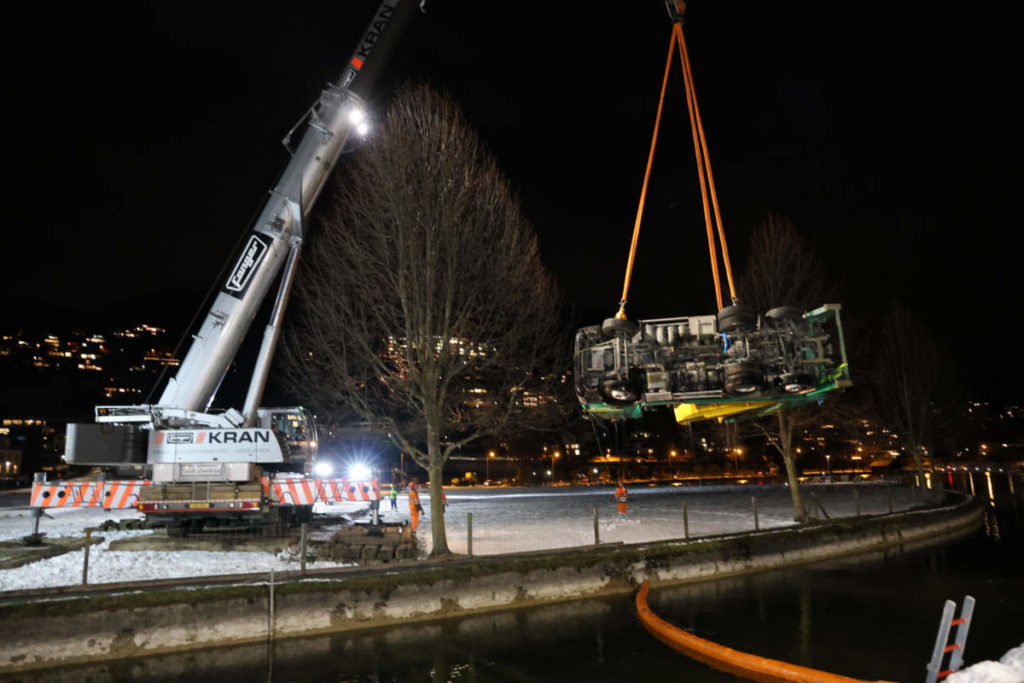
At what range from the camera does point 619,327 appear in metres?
9.18

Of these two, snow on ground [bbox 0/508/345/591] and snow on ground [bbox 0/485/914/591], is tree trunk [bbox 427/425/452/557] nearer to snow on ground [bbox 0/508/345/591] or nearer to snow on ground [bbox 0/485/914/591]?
snow on ground [bbox 0/485/914/591]

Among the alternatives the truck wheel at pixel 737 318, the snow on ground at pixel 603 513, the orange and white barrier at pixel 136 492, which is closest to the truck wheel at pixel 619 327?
the truck wheel at pixel 737 318

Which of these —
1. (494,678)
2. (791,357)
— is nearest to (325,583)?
(494,678)

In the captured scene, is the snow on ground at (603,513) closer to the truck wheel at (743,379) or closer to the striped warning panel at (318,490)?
the striped warning panel at (318,490)

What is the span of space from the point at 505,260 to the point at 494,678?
30.8 ft

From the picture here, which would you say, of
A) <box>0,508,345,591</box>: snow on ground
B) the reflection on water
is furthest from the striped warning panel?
the reflection on water

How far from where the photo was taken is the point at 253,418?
1725 cm

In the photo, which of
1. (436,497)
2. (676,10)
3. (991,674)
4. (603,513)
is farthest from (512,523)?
(991,674)

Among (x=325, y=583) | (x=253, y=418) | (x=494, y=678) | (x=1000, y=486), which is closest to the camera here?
(x=494, y=678)

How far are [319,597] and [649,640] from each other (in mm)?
5004

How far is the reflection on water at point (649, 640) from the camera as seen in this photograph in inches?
324

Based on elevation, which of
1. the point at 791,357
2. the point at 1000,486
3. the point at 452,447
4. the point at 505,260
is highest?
the point at 505,260

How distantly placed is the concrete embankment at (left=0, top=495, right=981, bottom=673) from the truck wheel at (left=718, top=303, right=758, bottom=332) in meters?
5.92

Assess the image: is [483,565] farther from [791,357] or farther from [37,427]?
[37,427]
